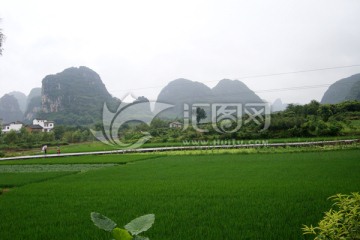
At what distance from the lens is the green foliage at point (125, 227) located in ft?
3.98

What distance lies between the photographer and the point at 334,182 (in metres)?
8.71

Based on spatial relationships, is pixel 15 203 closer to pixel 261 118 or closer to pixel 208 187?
pixel 208 187

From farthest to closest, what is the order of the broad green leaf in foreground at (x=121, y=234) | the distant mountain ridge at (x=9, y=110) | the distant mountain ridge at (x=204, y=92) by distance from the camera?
the distant mountain ridge at (x=9, y=110)
the distant mountain ridge at (x=204, y=92)
the broad green leaf in foreground at (x=121, y=234)

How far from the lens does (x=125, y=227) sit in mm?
1289

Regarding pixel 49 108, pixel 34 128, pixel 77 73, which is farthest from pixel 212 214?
pixel 77 73

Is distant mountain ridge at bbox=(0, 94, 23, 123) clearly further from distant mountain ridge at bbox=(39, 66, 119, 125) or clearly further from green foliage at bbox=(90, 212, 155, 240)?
green foliage at bbox=(90, 212, 155, 240)

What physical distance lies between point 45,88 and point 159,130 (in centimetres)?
7507

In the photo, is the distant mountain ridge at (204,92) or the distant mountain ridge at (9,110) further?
the distant mountain ridge at (9,110)

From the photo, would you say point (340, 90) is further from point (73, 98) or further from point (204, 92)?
point (73, 98)

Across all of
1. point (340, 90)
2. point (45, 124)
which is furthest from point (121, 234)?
point (340, 90)

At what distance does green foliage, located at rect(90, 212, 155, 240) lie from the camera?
1.21 meters

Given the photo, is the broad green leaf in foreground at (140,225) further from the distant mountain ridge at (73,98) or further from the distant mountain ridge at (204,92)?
the distant mountain ridge at (204,92)

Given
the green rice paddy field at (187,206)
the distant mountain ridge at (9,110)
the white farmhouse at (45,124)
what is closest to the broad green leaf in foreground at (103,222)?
the green rice paddy field at (187,206)

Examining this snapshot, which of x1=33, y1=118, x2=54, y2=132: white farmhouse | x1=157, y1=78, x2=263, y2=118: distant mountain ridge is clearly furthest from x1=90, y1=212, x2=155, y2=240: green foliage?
x1=157, y1=78, x2=263, y2=118: distant mountain ridge
